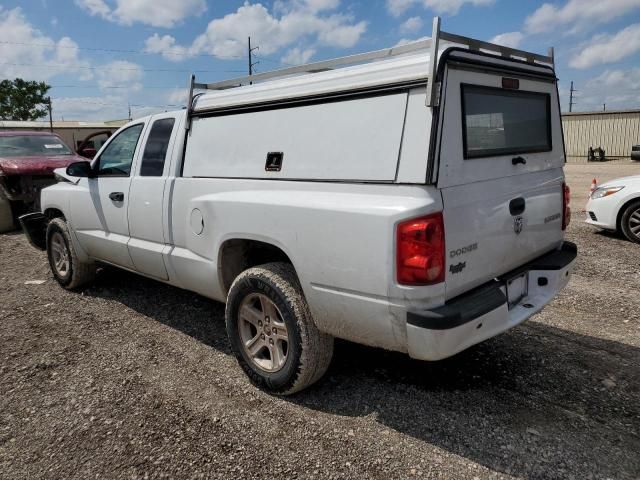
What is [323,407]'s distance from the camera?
3.24 meters

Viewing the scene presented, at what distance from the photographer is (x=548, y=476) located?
2545 mm

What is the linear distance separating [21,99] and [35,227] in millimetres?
53918

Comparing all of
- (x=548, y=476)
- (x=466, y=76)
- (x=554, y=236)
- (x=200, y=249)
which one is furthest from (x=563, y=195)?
(x=200, y=249)

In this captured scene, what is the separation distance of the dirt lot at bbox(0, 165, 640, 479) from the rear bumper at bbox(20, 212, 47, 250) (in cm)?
182

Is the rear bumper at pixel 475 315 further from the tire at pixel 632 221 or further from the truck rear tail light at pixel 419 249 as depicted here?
the tire at pixel 632 221

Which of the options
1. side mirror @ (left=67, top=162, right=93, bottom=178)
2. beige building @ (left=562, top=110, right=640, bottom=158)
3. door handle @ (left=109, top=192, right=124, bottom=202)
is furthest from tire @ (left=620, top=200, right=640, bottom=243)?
beige building @ (left=562, top=110, right=640, bottom=158)

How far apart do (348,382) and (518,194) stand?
1.69 meters

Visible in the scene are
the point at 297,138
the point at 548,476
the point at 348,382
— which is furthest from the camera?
the point at 348,382

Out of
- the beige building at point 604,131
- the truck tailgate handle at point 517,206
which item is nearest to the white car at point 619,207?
the truck tailgate handle at point 517,206

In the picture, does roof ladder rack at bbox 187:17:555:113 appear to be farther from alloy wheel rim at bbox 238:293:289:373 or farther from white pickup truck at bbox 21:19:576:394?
alloy wheel rim at bbox 238:293:289:373

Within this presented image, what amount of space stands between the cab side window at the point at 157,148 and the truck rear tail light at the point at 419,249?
7.84ft

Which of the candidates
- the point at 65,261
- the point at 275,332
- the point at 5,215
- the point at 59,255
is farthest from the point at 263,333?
the point at 5,215

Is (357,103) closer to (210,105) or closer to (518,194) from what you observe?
(518,194)

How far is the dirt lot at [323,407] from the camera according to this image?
2701 mm
